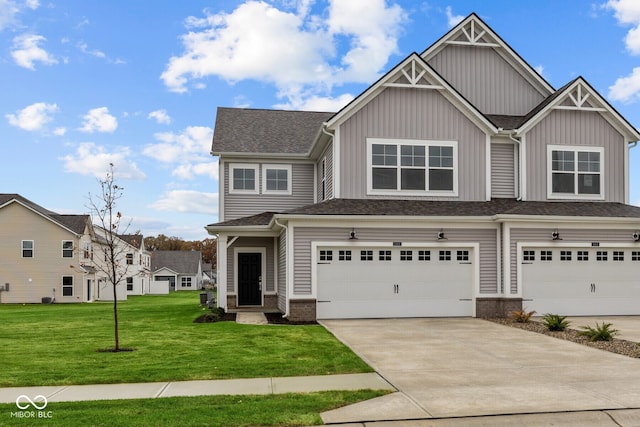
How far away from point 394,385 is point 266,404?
7.08 ft

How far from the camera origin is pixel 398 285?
17.6 meters

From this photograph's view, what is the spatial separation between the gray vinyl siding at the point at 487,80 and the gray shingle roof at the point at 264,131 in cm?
580

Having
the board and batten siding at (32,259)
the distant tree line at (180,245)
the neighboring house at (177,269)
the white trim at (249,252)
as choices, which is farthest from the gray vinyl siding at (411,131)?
the distant tree line at (180,245)

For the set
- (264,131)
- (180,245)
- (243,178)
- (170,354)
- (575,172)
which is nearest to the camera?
(170,354)

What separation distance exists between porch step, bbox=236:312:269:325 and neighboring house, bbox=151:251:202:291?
5538cm

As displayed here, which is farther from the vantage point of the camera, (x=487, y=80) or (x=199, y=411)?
(x=487, y=80)

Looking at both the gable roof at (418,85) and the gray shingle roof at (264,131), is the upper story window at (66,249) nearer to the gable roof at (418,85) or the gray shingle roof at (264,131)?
the gray shingle roof at (264,131)

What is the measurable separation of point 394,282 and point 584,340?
6101 millimetres

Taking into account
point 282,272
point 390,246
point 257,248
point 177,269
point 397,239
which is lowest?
point 177,269

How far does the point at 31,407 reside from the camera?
7.09 metres

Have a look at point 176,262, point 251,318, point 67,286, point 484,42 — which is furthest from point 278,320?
point 176,262

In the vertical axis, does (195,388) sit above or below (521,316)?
above

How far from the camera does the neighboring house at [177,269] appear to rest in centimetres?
7212

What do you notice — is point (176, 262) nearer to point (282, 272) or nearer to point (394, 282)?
point (282, 272)
